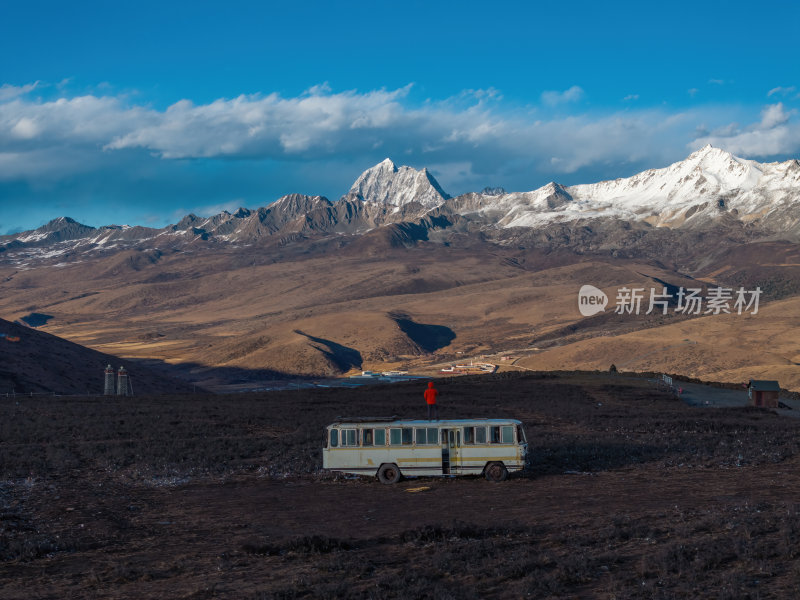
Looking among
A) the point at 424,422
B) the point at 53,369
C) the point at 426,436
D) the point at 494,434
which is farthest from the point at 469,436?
the point at 53,369

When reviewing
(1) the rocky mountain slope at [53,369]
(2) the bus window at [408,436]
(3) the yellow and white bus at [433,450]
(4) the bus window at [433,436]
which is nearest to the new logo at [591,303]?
(1) the rocky mountain slope at [53,369]

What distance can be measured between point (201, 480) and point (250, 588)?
12.7 metres

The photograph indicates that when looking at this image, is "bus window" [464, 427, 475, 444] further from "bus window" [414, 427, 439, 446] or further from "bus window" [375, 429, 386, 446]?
"bus window" [375, 429, 386, 446]

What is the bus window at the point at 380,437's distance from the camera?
79.8ft

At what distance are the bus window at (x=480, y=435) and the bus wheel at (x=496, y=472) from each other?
0.74 meters

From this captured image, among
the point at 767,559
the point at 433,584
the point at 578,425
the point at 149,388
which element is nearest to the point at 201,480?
the point at 433,584

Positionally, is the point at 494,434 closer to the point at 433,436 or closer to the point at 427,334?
the point at 433,436

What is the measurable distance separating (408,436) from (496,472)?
2.81 m

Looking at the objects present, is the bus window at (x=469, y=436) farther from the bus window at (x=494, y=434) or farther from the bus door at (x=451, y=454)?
the bus window at (x=494, y=434)

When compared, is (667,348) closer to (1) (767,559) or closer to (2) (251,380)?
(2) (251,380)

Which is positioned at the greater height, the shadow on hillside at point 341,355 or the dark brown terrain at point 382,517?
the dark brown terrain at point 382,517

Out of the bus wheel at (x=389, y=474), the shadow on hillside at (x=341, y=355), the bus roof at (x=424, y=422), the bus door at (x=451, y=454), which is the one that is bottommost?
the shadow on hillside at (x=341, y=355)

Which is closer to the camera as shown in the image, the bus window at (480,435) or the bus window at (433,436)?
the bus window at (480,435)

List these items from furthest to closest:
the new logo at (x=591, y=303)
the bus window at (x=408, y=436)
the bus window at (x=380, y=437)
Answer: the new logo at (x=591, y=303), the bus window at (x=380, y=437), the bus window at (x=408, y=436)
